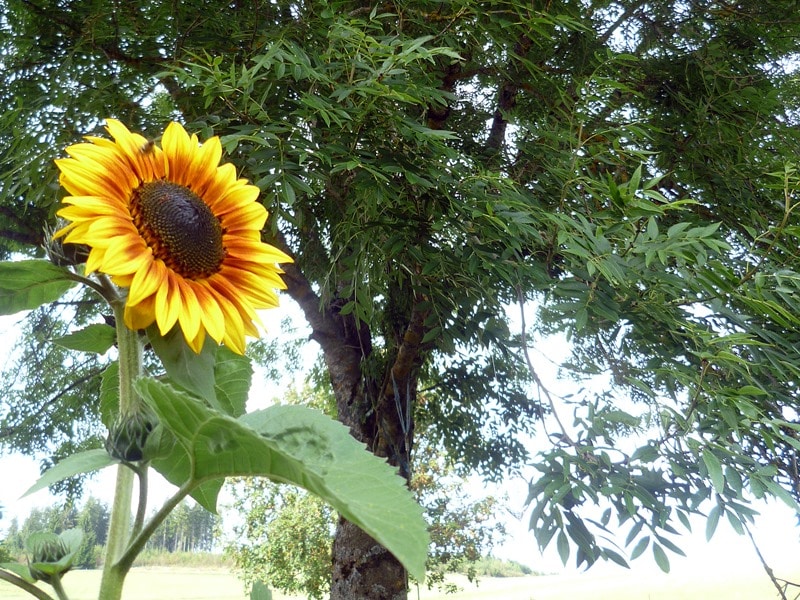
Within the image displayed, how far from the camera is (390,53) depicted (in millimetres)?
1299

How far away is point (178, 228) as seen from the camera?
314 mm

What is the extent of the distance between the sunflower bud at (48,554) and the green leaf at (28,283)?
10cm

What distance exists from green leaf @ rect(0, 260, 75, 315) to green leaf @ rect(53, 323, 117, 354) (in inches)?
0.8

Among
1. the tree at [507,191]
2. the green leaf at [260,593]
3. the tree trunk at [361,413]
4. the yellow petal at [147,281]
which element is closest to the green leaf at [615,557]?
the tree at [507,191]

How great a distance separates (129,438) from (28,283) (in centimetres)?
9

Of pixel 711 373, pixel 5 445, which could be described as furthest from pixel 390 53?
pixel 5 445

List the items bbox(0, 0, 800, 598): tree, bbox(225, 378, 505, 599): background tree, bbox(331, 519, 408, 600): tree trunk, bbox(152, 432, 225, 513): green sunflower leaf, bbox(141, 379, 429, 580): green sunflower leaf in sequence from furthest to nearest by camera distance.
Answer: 1. bbox(225, 378, 505, 599): background tree
2. bbox(331, 519, 408, 600): tree trunk
3. bbox(0, 0, 800, 598): tree
4. bbox(152, 432, 225, 513): green sunflower leaf
5. bbox(141, 379, 429, 580): green sunflower leaf

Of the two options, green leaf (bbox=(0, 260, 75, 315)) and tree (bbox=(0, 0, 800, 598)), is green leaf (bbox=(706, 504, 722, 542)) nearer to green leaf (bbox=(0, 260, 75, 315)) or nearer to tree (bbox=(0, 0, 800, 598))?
tree (bbox=(0, 0, 800, 598))

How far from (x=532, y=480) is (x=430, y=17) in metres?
1.15

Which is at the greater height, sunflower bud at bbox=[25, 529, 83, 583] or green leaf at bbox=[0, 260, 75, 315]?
green leaf at bbox=[0, 260, 75, 315]

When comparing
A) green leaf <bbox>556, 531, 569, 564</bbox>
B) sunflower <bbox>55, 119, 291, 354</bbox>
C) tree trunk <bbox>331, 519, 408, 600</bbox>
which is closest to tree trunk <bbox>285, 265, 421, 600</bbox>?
tree trunk <bbox>331, 519, 408, 600</bbox>

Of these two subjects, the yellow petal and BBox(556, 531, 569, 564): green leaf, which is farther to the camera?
BBox(556, 531, 569, 564): green leaf

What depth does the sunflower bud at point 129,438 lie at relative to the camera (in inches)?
10.4

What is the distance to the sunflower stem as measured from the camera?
0.26m
